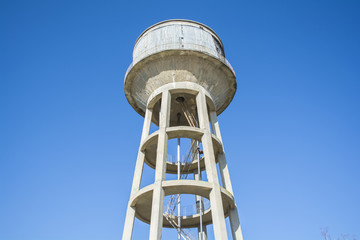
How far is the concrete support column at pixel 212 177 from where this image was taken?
11.6 meters

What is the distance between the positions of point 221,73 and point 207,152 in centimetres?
494

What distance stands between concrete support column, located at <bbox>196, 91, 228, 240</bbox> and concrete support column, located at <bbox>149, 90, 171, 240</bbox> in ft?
5.54

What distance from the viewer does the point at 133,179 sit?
14.5 meters

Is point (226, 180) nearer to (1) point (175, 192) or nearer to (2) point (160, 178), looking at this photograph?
(1) point (175, 192)

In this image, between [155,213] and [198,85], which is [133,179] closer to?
[155,213]

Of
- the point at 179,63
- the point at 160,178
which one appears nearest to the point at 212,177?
the point at 160,178

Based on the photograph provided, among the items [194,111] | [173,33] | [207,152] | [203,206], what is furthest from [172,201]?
[173,33]

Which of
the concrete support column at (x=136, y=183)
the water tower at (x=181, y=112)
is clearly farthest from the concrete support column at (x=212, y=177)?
the concrete support column at (x=136, y=183)

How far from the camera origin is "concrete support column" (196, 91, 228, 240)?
11627 millimetres

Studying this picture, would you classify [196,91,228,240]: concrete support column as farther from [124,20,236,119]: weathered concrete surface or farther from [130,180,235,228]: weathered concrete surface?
[124,20,236,119]: weathered concrete surface

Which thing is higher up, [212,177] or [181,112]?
[181,112]

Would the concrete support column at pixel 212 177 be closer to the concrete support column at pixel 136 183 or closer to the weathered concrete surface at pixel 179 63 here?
the weathered concrete surface at pixel 179 63

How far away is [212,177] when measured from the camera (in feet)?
42.8

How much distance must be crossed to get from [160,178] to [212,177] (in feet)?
6.94
